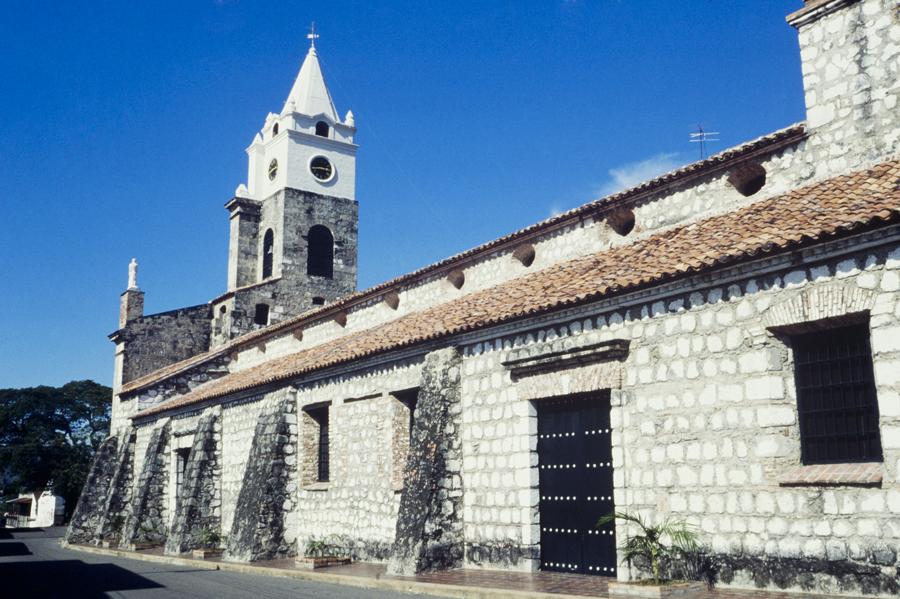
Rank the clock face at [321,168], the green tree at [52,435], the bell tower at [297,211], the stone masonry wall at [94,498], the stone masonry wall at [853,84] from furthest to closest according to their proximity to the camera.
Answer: the green tree at [52,435] < the clock face at [321,168] < the bell tower at [297,211] < the stone masonry wall at [94,498] < the stone masonry wall at [853,84]

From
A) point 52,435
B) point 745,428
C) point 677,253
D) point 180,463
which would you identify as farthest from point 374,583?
point 52,435

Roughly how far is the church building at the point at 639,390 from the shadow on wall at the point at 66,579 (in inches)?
107

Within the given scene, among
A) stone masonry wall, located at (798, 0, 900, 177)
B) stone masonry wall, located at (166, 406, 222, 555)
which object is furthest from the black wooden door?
stone masonry wall, located at (166, 406, 222, 555)

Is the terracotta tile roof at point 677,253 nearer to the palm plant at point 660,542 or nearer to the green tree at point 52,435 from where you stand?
the palm plant at point 660,542

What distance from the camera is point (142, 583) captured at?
14234 mm

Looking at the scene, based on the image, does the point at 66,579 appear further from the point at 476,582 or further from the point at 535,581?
the point at 535,581

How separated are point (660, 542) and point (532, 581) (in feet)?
6.30

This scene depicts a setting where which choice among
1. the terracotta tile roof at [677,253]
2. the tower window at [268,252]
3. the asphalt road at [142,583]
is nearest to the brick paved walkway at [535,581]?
the asphalt road at [142,583]

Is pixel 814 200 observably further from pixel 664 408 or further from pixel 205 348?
pixel 205 348

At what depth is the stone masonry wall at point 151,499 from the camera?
2419 centimetres

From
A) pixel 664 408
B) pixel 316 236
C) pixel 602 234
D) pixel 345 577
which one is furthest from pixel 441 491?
pixel 316 236

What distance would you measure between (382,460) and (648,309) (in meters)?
7.16

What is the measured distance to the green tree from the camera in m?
60.0

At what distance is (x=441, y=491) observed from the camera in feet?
45.7
